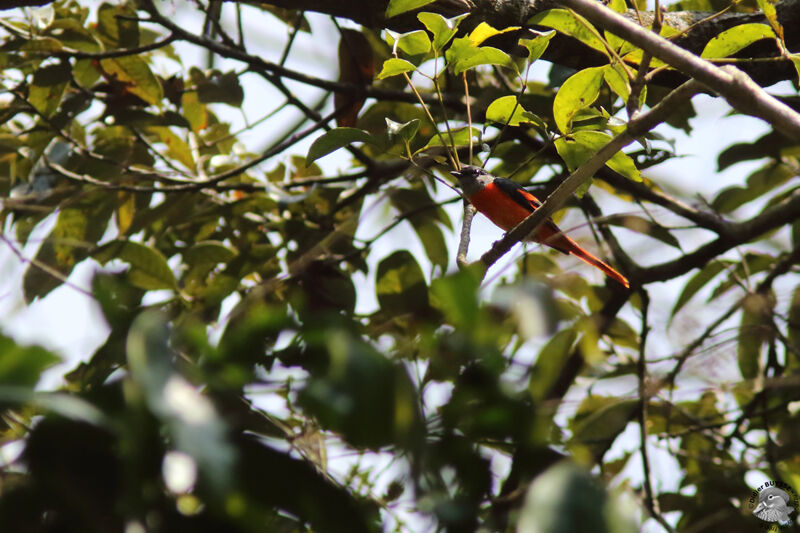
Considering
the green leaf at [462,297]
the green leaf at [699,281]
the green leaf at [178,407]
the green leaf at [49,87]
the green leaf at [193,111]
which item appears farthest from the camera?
the green leaf at [193,111]

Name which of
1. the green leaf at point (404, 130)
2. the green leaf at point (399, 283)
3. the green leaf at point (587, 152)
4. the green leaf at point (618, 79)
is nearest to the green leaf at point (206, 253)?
the green leaf at point (399, 283)

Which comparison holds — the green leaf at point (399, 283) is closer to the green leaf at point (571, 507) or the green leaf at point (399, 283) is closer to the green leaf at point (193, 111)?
the green leaf at point (193, 111)

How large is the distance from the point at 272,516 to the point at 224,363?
5.7 inches

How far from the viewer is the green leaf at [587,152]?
1.58m

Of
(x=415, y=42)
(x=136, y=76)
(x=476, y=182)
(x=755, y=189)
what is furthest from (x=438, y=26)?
(x=755, y=189)

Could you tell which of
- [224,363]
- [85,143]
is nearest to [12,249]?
[224,363]

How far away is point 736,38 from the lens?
147 centimetres

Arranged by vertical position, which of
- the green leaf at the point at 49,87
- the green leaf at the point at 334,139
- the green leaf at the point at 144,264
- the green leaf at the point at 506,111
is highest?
the green leaf at the point at 506,111

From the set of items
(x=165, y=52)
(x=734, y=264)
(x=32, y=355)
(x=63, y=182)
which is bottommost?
(x=32, y=355)

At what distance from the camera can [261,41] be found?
3027mm

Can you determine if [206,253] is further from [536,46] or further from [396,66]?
[536,46]

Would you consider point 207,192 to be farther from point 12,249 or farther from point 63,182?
point 12,249

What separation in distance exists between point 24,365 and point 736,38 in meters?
1.46

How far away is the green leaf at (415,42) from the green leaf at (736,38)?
1.97 feet
